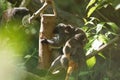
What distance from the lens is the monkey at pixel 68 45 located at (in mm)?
1037

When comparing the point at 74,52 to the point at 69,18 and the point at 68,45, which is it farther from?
the point at 69,18

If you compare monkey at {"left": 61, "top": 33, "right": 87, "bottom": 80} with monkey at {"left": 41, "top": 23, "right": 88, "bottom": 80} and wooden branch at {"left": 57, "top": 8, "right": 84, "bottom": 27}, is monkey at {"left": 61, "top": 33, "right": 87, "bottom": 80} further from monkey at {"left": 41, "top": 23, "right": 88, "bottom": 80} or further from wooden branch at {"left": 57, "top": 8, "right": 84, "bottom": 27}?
wooden branch at {"left": 57, "top": 8, "right": 84, "bottom": 27}

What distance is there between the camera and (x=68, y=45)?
3.47 ft

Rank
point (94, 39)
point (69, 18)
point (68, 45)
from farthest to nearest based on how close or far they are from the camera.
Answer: point (69, 18) → point (94, 39) → point (68, 45)

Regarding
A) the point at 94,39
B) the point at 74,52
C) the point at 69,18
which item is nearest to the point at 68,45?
the point at 74,52

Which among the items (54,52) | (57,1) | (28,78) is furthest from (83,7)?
(28,78)

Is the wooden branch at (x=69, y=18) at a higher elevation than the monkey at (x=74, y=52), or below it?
below

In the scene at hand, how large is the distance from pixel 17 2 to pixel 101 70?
0.90 m

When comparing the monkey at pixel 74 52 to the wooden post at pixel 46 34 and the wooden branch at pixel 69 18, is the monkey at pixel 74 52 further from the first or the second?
the wooden branch at pixel 69 18

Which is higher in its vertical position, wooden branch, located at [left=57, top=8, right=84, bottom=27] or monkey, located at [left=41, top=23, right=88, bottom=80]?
monkey, located at [left=41, top=23, right=88, bottom=80]

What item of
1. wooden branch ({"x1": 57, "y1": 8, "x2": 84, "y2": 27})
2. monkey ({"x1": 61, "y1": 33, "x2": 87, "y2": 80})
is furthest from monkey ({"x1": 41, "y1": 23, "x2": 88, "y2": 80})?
wooden branch ({"x1": 57, "y1": 8, "x2": 84, "y2": 27})

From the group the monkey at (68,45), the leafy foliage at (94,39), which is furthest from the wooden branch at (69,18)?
the monkey at (68,45)

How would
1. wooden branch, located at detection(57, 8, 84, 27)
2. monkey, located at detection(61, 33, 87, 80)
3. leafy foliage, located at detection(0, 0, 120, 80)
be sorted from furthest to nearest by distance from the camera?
wooden branch, located at detection(57, 8, 84, 27), leafy foliage, located at detection(0, 0, 120, 80), monkey, located at detection(61, 33, 87, 80)

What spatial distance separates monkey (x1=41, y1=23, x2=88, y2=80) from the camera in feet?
3.40
